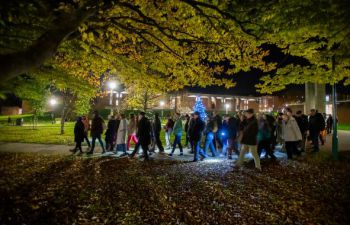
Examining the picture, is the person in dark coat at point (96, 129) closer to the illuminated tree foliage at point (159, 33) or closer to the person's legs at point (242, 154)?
the illuminated tree foliage at point (159, 33)

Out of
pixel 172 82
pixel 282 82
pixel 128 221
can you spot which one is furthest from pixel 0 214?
pixel 282 82

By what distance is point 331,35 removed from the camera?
257 inches

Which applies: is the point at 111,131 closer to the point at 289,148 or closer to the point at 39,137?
the point at 289,148

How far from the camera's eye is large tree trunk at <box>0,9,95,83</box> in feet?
13.6

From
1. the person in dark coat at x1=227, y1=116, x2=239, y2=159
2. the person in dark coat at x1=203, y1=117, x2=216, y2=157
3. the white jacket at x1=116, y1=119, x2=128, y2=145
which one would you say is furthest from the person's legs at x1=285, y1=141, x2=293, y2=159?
the white jacket at x1=116, y1=119, x2=128, y2=145

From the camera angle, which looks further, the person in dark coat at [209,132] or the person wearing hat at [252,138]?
the person in dark coat at [209,132]

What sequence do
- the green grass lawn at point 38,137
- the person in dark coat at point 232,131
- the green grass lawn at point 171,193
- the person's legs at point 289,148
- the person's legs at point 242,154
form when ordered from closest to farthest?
the green grass lawn at point 171,193 → the person's legs at point 242,154 → the person's legs at point 289,148 → the person in dark coat at point 232,131 → the green grass lawn at point 38,137

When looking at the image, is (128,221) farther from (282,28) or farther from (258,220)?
(282,28)

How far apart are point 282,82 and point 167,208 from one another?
7111mm

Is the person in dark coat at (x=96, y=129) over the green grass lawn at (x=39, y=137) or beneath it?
over

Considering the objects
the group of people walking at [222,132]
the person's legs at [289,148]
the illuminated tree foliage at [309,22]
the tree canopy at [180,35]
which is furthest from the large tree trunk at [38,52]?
the person's legs at [289,148]

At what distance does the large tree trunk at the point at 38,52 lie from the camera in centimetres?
414

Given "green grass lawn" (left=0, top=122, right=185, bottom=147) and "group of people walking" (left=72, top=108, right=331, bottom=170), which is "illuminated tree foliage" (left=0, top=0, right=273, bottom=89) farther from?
"green grass lawn" (left=0, top=122, right=185, bottom=147)

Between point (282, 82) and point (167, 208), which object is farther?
point (282, 82)
